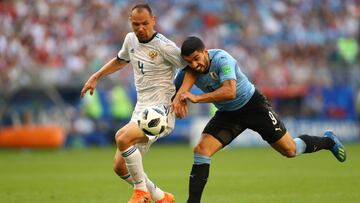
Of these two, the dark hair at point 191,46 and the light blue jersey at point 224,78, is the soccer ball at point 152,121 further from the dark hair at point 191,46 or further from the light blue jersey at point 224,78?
the dark hair at point 191,46

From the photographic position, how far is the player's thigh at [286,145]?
9.66 m

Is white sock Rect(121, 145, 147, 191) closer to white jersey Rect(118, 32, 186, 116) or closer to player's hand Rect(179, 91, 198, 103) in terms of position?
white jersey Rect(118, 32, 186, 116)

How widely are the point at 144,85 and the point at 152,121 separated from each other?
0.56m

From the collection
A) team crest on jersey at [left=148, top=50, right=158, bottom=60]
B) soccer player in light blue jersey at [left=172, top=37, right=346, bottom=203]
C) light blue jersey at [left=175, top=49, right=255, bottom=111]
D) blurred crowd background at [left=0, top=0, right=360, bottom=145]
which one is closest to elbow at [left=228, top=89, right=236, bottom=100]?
soccer player in light blue jersey at [left=172, top=37, right=346, bottom=203]

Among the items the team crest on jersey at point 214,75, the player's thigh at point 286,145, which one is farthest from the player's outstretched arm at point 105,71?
the player's thigh at point 286,145

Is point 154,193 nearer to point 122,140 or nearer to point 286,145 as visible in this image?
point 122,140

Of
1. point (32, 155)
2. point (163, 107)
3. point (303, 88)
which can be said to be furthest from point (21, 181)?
point (303, 88)

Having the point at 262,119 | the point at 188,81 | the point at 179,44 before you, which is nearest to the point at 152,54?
the point at 188,81

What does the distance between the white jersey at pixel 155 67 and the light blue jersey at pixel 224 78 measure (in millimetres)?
295

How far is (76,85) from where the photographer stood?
2361cm

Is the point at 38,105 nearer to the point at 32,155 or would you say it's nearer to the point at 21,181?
the point at 32,155

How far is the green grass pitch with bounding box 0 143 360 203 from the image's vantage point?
10.6 meters

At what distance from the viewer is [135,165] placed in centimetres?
884

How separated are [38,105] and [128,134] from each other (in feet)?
50.4
